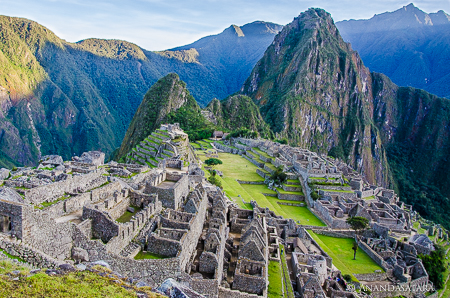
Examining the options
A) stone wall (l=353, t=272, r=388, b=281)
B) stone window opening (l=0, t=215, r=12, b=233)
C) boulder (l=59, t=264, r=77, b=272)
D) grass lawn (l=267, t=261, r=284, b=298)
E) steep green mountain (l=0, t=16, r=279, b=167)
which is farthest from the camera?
steep green mountain (l=0, t=16, r=279, b=167)

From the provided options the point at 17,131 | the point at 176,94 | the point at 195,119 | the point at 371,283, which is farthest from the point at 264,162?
the point at 17,131

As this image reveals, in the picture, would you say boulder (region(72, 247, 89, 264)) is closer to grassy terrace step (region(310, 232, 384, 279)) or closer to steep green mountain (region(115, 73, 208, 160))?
grassy terrace step (region(310, 232, 384, 279))

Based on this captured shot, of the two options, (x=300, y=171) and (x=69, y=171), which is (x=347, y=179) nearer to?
(x=300, y=171)

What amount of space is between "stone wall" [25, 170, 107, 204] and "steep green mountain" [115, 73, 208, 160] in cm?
7779

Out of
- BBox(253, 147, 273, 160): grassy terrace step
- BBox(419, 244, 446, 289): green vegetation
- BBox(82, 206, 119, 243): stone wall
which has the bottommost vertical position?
BBox(419, 244, 446, 289): green vegetation

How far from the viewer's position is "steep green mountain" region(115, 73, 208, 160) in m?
104

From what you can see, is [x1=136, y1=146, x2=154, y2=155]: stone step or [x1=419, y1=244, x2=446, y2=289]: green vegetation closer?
[x1=419, y1=244, x2=446, y2=289]: green vegetation

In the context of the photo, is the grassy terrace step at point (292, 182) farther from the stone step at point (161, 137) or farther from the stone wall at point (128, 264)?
the stone wall at point (128, 264)

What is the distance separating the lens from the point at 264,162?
66750 millimetres

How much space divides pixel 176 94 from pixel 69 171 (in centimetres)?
10193

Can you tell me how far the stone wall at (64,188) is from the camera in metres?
14.5

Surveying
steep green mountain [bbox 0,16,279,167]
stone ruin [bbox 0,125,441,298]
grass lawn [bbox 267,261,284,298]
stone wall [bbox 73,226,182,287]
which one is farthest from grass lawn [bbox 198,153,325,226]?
steep green mountain [bbox 0,16,279,167]

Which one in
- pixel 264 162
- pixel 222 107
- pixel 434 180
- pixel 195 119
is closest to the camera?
pixel 264 162

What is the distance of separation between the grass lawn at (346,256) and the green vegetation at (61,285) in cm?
2408
